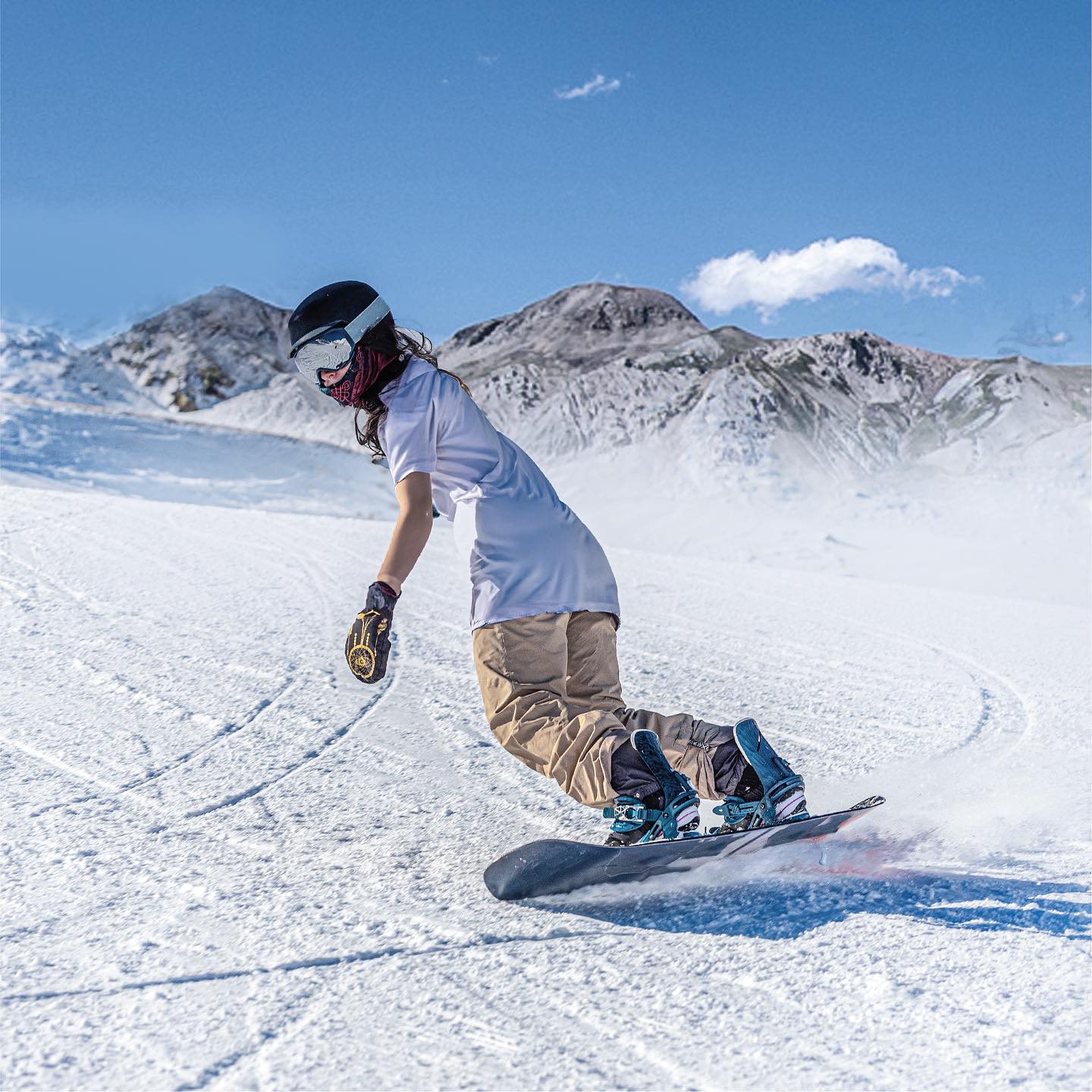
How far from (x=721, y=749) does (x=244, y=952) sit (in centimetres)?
120

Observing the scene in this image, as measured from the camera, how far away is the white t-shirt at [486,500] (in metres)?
2.44

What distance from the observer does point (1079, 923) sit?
2.14 m

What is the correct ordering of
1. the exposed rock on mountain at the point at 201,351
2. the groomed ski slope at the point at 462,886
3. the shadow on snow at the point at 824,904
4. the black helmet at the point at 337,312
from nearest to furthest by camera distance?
the groomed ski slope at the point at 462,886 → the shadow on snow at the point at 824,904 → the black helmet at the point at 337,312 → the exposed rock on mountain at the point at 201,351

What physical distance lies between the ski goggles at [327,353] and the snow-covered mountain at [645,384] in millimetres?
20032

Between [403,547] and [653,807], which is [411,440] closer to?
[403,547]

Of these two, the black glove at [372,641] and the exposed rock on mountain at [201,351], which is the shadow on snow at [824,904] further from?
the exposed rock on mountain at [201,351]

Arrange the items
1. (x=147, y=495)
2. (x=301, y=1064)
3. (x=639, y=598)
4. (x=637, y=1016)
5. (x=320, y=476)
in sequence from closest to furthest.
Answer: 1. (x=301, y=1064)
2. (x=637, y=1016)
3. (x=639, y=598)
4. (x=147, y=495)
5. (x=320, y=476)

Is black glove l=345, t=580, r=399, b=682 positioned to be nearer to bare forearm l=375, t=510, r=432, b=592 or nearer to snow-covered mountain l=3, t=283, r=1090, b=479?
bare forearm l=375, t=510, r=432, b=592

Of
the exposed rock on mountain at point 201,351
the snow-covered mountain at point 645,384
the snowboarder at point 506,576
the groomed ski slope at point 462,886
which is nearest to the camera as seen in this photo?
the groomed ski slope at point 462,886

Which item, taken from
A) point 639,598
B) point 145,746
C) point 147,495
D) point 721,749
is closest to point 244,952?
point 721,749

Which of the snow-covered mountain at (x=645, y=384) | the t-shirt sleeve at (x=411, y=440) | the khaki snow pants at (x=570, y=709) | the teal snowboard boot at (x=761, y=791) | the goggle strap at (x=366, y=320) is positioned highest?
the snow-covered mountain at (x=645, y=384)

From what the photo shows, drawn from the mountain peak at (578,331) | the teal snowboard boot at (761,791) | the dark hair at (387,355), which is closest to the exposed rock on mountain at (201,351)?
the mountain peak at (578,331)

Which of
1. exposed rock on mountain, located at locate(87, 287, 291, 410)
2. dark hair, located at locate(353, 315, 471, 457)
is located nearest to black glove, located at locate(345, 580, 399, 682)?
dark hair, located at locate(353, 315, 471, 457)

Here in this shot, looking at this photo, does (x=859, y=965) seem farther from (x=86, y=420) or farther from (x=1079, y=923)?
(x=86, y=420)
